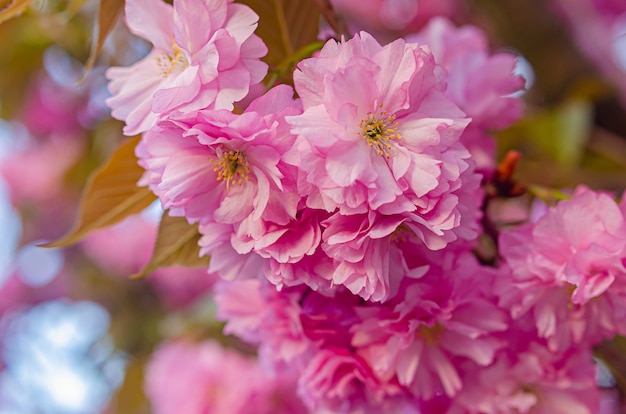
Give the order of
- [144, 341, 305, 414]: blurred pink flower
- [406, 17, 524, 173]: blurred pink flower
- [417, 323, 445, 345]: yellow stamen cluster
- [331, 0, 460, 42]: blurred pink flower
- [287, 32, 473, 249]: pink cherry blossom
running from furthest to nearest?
[331, 0, 460, 42]: blurred pink flower → [144, 341, 305, 414]: blurred pink flower → [406, 17, 524, 173]: blurred pink flower → [417, 323, 445, 345]: yellow stamen cluster → [287, 32, 473, 249]: pink cherry blossom

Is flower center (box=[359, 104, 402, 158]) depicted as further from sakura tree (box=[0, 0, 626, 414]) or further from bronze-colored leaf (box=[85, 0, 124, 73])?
bronze-colored leaf (box=[85, 0, 124, 73])

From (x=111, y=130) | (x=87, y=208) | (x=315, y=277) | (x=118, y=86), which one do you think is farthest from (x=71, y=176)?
(x=315, y=277)

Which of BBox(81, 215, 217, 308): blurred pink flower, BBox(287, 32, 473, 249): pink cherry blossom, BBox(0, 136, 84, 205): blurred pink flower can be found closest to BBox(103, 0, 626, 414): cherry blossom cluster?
BBox(287, 32, 473, 249): pink cherry blossom

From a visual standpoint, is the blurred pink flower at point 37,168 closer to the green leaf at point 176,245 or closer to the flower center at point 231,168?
the green leaf at point 176,245

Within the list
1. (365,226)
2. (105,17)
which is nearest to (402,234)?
(365,226)

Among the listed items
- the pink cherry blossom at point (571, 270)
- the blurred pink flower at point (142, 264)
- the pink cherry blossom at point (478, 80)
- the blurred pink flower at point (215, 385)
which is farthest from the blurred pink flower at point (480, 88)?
the blurred pink flower at point (142, 264)

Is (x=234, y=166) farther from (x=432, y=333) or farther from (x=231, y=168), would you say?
(x=432, y=333)

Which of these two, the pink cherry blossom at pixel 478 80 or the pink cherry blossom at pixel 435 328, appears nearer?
the pink cherry blossom at pixel 435 328

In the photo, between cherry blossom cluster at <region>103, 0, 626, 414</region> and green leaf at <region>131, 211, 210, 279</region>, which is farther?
green leaf at <region>131, 211, 210, 279</region>
